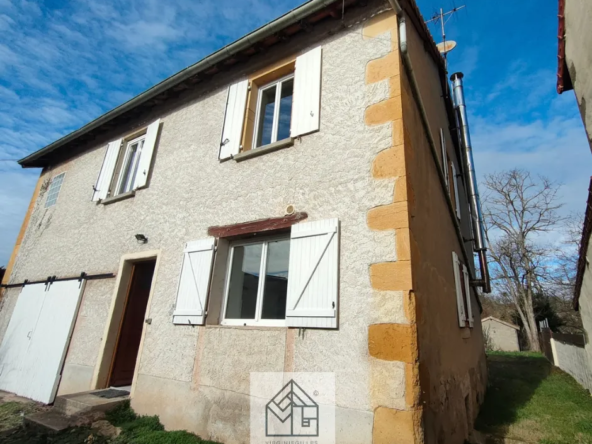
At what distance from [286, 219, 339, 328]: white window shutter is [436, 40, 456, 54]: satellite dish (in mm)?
6368

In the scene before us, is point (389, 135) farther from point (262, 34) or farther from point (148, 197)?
point (148, 197)

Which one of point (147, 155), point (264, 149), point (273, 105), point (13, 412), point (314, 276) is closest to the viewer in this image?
point (314, 276)

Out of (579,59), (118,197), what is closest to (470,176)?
(579,59)

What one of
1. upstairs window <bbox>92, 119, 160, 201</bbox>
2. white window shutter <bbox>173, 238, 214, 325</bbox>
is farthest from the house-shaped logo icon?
upstairs window <bbox>92, 119, 160, 201</bbox>

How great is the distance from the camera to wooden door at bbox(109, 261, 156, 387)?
16.3 ft

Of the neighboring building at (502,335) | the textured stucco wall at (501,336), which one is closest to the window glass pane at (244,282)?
the neighboring building at (502,335)

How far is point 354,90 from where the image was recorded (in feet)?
12.8

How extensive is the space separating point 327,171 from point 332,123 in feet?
2.19

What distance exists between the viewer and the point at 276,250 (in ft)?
12.8

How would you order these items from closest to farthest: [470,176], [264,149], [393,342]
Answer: [393,342], [264,149], [470,176]

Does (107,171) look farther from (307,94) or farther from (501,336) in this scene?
(501,336)

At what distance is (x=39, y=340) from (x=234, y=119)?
5.10 metres

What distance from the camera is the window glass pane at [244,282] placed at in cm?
388

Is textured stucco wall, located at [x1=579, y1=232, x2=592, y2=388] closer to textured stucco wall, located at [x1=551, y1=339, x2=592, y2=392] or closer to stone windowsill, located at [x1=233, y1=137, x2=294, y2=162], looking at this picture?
textured stucco wall, located at [x1=551, y1=339, x2=592, y2=392]
